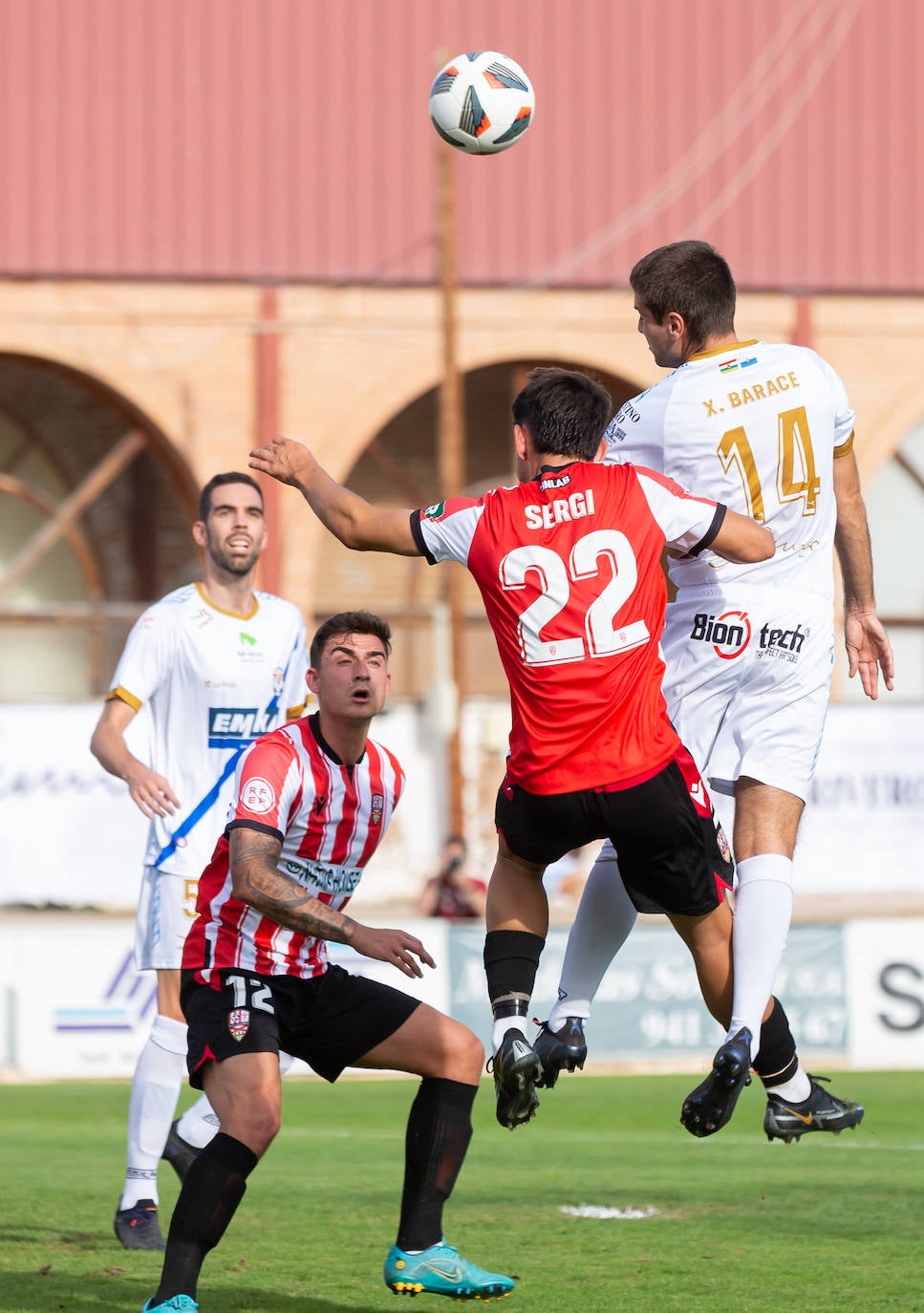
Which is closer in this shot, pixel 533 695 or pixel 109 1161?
pixel 533 695

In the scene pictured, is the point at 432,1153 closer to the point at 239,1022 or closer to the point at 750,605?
the point at 239,1022

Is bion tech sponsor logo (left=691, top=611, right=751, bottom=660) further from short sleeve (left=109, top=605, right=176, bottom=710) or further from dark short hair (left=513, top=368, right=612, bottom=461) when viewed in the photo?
short sleeve (left=109, top=605, right=176, bottom=710)

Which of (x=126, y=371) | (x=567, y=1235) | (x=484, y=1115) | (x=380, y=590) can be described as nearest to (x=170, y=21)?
(x=126, y=371)

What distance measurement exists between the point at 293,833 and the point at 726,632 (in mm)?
1495

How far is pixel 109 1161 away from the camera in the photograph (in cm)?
1056

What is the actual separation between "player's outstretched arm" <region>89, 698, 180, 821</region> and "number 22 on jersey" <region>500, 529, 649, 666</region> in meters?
2.19

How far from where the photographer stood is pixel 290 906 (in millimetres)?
5727

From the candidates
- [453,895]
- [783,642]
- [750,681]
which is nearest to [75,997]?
[453,895]

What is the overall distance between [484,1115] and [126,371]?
1657 cm

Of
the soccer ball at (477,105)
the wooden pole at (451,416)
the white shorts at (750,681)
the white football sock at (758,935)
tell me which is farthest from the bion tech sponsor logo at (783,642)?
the wooden pole at (451,416)

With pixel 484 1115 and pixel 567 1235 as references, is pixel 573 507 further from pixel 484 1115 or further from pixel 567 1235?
pixel 484 1115

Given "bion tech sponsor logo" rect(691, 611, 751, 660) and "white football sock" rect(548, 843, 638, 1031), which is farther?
"white football sock" rect(548, 843, 638, 1031)

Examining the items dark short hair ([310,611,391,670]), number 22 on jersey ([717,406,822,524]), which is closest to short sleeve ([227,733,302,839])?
dark short hair ([310,611,391,670])

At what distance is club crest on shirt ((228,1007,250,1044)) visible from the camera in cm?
589
